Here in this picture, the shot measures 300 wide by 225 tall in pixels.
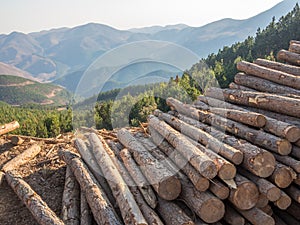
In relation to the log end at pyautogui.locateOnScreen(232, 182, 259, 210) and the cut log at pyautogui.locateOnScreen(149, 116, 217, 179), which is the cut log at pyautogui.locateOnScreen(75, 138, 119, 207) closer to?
the cut log at pyautogui.locateOnScreen(149, 116, 217, 179)

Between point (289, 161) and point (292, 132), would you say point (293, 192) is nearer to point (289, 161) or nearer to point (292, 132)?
point (289, 161)

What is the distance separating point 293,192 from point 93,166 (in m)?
3.56

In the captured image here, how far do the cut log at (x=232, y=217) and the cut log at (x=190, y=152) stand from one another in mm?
679

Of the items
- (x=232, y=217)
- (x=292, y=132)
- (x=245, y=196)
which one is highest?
(x=292, y=132)

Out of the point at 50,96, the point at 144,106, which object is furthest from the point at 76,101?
the point at 50,96

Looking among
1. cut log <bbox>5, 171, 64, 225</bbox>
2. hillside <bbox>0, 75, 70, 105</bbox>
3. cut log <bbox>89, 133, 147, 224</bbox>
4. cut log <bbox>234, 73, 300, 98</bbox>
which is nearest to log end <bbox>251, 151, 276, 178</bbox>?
cut log <bbox>89, 133, 147, 224</bbox>

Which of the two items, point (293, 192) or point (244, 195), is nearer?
point (244, 195)

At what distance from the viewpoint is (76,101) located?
9484 mm

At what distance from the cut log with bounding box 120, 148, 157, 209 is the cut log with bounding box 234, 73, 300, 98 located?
3.77 m

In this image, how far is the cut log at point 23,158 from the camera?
22.1ft

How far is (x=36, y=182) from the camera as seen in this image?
20.3 feet

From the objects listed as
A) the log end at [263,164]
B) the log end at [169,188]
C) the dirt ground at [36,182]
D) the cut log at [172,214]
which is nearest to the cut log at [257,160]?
the log end at [263,164]

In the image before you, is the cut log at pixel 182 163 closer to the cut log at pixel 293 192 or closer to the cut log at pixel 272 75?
the cut log at pixel 293 192

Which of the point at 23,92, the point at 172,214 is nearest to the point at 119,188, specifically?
the point at 172,214
